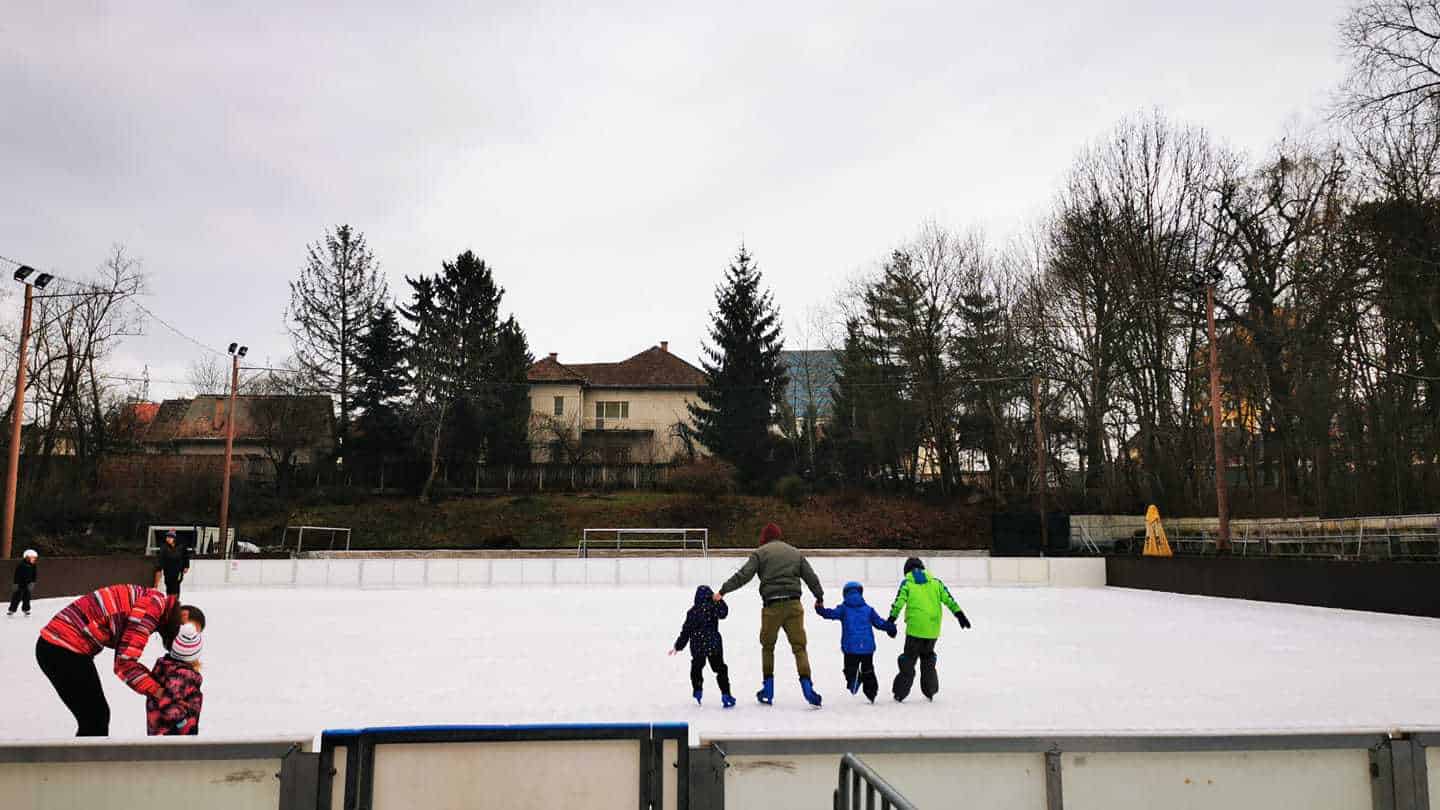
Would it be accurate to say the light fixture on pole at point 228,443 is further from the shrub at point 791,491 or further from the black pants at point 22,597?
the shrub at point 791,491

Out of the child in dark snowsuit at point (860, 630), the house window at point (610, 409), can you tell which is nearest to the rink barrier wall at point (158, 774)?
the child in dark snowsuit at point (860, 630)

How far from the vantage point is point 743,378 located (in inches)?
1951

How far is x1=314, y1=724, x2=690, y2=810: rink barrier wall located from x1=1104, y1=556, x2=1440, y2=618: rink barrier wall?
1892 centimetres

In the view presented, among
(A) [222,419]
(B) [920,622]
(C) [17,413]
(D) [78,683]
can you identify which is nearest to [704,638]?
(B) [920,622]

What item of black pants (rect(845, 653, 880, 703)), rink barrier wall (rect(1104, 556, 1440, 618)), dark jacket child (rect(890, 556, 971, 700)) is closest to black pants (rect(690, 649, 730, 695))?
black pants (rect(845, 653, 880, 703))

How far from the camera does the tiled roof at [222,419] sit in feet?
158

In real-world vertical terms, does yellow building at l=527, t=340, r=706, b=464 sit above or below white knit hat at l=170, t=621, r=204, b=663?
above

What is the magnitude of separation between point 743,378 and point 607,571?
21772 mm

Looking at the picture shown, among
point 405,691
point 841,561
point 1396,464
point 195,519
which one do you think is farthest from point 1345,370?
point 195,519

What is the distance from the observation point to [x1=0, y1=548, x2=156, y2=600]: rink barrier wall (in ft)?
77.9

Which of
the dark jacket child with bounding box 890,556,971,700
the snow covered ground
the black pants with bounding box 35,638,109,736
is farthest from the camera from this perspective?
the dark jacket child with bounding box 890,556,971,700

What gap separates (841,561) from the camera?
2927 centimetres

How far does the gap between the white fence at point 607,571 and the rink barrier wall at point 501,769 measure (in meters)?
25.2

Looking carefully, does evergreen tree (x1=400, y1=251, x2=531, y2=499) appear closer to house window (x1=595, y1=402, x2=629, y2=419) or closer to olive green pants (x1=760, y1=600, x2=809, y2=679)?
house window (x1=595, y1=402, x2=629, y2=419)
